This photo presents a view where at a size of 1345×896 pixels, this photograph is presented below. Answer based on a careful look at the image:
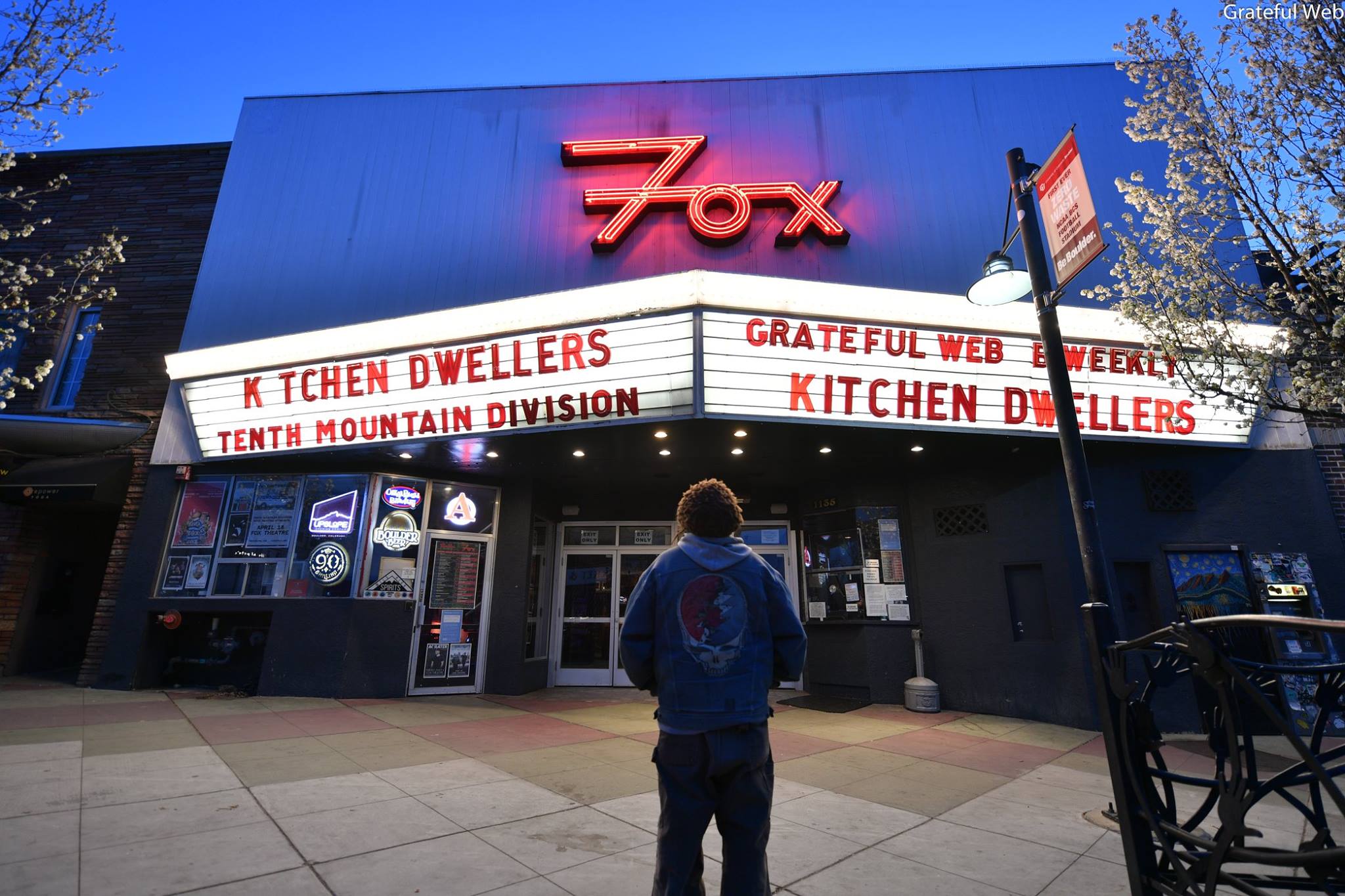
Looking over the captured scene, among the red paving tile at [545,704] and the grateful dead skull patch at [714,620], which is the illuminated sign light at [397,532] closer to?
the red paving tile at [545,704]

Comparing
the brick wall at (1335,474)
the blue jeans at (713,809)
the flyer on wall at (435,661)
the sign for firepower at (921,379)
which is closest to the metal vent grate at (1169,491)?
the sign for firepower at (921,379)

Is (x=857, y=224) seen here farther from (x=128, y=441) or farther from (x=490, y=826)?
(x=128, y=441)

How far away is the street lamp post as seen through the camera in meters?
4.43

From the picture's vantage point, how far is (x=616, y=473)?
1032 centimetres

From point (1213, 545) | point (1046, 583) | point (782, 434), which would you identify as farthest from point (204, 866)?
point (1213, 545)

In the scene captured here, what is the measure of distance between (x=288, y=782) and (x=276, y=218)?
9341 mm

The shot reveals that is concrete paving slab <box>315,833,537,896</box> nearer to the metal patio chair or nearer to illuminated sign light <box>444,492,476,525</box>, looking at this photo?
the metal patio chair

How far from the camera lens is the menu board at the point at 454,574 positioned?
973 centimetres

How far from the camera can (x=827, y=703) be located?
9398 mm

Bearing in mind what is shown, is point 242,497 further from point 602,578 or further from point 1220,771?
point 1220,771

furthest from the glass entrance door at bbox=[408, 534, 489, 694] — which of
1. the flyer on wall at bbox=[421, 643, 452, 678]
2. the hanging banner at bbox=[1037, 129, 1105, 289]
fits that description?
the hanging banner at bbox=[1037, 129, 1105, 289]

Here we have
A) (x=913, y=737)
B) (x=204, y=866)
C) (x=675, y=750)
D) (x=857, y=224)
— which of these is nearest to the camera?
(x=675, y=750)

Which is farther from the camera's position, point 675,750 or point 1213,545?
point 1213,545

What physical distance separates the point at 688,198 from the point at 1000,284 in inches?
210
